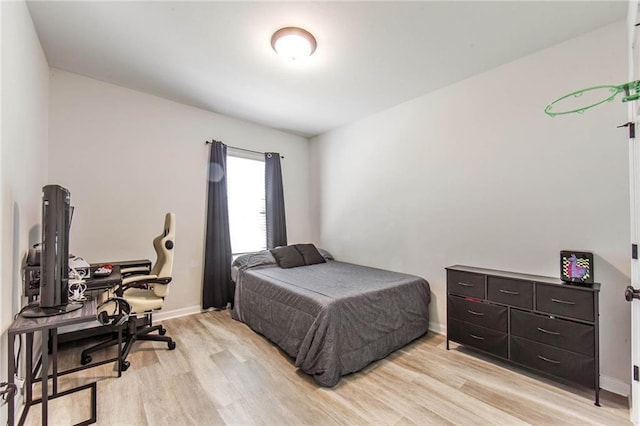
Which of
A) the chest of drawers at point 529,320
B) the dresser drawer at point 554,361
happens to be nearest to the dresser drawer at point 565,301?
the chest of drawers at point 529,320

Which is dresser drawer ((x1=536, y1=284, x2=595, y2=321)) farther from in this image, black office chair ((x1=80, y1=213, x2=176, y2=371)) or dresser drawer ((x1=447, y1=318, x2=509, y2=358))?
black office chair ((x1=80, y1=213, x2=176, y2=371))

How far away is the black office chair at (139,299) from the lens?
2.30m

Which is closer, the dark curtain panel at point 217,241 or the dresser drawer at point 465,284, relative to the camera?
the dresser drawer at point 465,284

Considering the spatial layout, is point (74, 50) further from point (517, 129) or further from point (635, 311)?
point (635, 311)

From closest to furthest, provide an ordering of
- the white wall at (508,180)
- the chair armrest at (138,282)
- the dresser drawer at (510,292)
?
the white wall at (508,180) < the dresser drawer at (510,292) < the chair armrest at (138,282)

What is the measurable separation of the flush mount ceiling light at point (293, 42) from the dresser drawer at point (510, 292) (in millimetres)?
2534

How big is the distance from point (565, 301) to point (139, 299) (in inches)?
140

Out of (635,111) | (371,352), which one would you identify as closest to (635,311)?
(635,111)

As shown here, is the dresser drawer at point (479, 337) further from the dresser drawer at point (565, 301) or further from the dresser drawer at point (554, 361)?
the dresser drawer at point (565, 301)

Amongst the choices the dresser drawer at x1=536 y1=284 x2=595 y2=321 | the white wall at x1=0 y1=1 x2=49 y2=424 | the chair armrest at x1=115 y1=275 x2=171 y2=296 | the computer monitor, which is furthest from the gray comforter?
the white wall at x1=0 y1=1 x2=49 y2=424

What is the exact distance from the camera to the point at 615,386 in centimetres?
199

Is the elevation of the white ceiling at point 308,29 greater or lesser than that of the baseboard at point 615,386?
greater

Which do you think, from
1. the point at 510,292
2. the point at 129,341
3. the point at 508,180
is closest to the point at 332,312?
the point at 510,292

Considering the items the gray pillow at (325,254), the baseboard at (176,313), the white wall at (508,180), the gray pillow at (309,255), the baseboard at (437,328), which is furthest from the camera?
the gray pillow at (325,254)
